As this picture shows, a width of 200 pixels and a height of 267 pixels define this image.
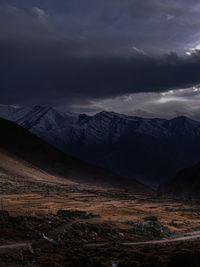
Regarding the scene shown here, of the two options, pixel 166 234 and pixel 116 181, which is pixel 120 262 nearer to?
pixel 166 234

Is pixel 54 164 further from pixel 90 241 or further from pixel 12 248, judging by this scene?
pixel 12 248

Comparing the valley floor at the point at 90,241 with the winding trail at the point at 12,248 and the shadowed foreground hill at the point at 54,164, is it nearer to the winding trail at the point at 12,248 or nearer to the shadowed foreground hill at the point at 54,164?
the winding trail at the point at 12,248

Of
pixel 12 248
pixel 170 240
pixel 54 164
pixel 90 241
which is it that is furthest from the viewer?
pixel 54 164

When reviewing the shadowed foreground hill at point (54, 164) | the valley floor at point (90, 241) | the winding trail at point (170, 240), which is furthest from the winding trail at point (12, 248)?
the shadowed foreground hill at point (54, 164)

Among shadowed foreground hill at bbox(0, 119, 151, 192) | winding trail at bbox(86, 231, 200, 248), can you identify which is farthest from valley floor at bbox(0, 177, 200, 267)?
shadowed foreground hill at bbox(0, 119, 151, 192)

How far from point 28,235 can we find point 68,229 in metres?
4.89

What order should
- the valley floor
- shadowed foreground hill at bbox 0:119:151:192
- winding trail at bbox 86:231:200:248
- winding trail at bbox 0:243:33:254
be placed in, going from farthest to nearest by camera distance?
shadowed foreground hill at bbox 0:119:151:192
winding trail at bbox 86:231:200:248
winding trail at bbox 0:243:33:254
the valley floor

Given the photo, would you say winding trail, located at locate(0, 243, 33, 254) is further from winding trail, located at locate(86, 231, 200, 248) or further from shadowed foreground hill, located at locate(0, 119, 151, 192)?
shadowed foreground hill, located at locate(0, 119, 151, 192)

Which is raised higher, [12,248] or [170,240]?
[12,248]

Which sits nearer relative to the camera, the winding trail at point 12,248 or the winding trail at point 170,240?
the winding trail at point 12,248

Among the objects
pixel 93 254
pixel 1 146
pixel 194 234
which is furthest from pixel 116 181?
pixel 93 254

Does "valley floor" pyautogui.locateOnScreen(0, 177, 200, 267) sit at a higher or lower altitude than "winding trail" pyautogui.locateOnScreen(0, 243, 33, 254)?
lower

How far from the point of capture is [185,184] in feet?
648

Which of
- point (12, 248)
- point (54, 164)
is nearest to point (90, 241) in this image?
point (12, 248)
